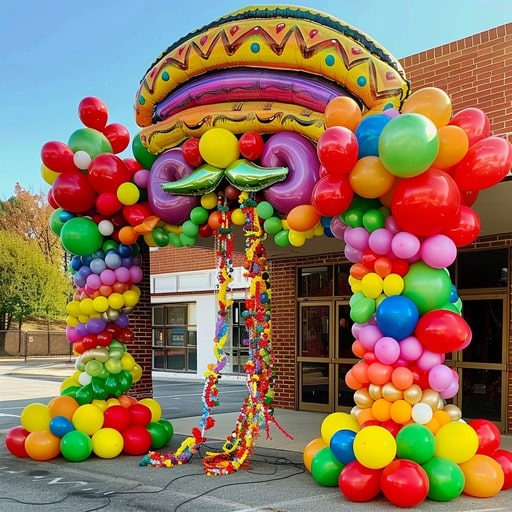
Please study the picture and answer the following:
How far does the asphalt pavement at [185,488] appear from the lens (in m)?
5.09

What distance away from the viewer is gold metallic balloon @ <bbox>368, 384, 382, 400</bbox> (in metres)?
5.36

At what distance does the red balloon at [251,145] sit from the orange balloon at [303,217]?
78 cm

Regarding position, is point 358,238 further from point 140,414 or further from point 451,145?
point 140,414

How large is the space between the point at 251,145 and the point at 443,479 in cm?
353

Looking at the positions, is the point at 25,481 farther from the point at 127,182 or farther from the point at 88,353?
the point at 127,182

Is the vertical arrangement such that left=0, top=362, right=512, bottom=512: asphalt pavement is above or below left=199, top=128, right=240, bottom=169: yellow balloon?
below

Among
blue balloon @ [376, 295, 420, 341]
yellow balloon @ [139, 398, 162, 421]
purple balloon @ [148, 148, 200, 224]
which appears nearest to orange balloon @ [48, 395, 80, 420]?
yellow balloon @ [139, 398, 162, 421]

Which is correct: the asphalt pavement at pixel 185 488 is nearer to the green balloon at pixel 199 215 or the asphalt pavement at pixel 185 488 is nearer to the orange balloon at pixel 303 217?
the orange balloon at pixel 303 217

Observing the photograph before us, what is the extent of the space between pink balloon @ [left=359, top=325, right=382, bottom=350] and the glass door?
3891 millimetres

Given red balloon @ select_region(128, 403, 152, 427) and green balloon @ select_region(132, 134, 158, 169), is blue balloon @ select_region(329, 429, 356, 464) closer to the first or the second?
red balloon @ select_region(128, 403, 152, 427)

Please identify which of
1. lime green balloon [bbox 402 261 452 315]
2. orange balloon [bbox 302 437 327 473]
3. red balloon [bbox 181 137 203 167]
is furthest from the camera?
red balloon [bbox 181 137 203 167]

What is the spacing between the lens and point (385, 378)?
5.27 metres

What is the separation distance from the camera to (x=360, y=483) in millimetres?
5062

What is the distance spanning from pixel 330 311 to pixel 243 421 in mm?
4543
